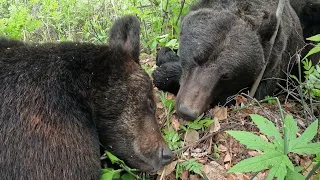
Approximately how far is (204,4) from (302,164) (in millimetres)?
2509

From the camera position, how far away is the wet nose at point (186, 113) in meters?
4.49

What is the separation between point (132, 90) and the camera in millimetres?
3637

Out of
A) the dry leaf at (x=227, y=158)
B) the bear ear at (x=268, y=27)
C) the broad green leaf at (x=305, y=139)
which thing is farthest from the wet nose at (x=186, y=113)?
the broad green leaf at (x=305, y=139)

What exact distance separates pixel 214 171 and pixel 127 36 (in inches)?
54.7

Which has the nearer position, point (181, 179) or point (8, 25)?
point (181, 179)

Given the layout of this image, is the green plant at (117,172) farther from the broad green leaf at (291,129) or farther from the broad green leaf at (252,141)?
the broad green leaf at (291,129)

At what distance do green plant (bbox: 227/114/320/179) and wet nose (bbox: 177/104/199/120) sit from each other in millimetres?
1712

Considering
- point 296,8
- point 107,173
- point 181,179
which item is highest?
point 296,8

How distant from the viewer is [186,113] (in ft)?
14.8

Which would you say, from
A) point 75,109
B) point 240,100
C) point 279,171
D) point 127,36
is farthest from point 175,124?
point 279,171

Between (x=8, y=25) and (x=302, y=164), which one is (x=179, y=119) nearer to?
(x=302, y=164)

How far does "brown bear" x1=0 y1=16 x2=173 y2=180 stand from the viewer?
3.12 m

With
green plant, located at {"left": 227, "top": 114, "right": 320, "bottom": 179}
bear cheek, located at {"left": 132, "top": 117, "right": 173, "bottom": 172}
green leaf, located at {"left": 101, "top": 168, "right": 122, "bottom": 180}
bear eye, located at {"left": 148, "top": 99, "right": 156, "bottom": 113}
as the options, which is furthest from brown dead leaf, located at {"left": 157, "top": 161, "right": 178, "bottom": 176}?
green plant, located at {"left": 227, "top": 114, "right": 320, "bottom": 179}

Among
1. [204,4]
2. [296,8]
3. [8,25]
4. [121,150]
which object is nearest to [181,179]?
[121,150]
